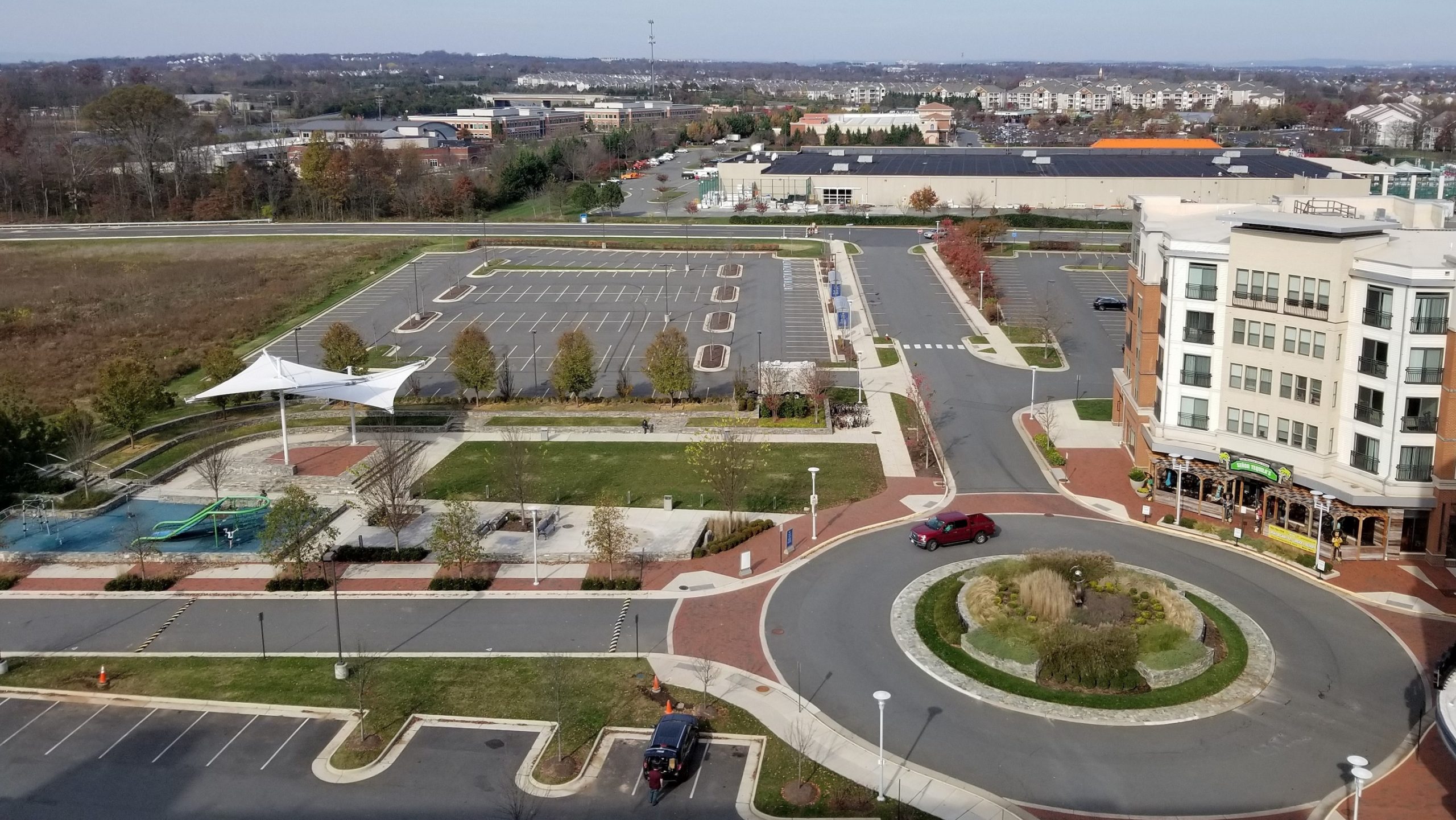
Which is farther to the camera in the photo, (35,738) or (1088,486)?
(1088,486)

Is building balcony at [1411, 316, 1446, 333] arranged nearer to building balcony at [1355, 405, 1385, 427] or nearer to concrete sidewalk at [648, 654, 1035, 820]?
building balcony at [1355, 405, 1385, 427]

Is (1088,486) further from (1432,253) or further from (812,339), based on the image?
(812,339)

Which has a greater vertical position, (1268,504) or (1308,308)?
(1308,308)

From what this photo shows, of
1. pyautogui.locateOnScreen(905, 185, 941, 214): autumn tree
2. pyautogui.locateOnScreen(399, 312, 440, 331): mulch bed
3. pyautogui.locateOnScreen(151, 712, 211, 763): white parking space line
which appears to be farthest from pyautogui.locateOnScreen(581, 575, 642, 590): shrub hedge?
pyautogui.locateOnScreen(905, 185, 941, 214): autumn tree

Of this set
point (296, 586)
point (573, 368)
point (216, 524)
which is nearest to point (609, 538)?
point (296, 586)

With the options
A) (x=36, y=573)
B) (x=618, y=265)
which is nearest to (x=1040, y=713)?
(x=36, y=573)

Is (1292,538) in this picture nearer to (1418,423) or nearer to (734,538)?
(1418,423)
